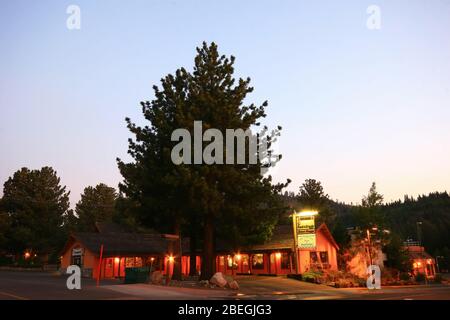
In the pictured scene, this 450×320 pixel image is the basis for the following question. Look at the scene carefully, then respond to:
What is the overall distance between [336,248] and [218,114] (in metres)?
26.4

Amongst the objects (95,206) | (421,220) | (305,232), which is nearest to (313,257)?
(305,232)

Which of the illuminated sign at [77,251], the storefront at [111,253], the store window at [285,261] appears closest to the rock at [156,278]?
the storefront at [111,253]

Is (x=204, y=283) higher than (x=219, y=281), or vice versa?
(x=219, y=281)

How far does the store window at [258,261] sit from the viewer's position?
47625 mm

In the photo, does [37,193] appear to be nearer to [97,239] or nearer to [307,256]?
[97,239]

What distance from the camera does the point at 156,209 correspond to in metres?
33.9

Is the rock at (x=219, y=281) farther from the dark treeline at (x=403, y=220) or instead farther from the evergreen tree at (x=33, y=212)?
the evergreen tree at (x=33, y=212)

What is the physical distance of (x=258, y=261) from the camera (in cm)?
4803

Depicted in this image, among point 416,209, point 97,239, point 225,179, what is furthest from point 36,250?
point 416,209

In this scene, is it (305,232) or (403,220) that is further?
(403,220)

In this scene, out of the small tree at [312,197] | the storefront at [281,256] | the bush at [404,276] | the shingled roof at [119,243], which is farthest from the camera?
the small tree at [312,197]

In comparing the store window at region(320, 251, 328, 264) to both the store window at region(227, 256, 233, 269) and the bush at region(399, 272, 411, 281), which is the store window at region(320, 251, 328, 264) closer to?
the bush at region(399, 272, 411, 281)

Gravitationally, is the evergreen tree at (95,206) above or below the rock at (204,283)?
above

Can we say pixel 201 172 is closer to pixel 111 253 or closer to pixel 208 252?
pixel 208 252
